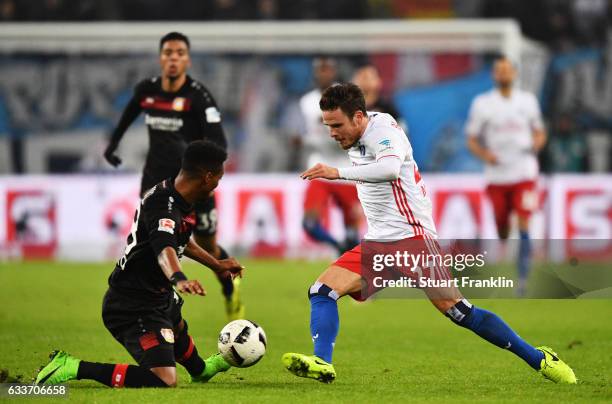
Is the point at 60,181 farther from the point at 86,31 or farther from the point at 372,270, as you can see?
the point at 372,270

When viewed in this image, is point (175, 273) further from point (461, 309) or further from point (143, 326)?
point (461, 309)

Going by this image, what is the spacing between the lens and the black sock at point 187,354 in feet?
26.7

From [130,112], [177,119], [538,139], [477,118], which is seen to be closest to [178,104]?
[177,119]

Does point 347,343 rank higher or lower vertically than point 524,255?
lower

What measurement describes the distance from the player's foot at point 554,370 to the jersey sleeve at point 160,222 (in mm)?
2396

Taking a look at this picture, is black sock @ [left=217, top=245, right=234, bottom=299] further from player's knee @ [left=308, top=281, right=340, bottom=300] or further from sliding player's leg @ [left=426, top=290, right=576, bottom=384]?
sliding player's leg @ [left=426, top=290, right=576, bottom=384]

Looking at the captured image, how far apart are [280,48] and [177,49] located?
40.2 feet

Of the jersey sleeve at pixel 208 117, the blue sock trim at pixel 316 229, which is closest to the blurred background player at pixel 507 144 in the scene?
the blue sock trim at pixel 316 229

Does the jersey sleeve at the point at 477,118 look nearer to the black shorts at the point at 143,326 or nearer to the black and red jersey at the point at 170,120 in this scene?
the black and red jersey at the point at 170,120

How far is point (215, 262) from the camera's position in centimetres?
771

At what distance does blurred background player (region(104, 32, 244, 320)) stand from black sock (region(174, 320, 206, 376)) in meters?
3.02

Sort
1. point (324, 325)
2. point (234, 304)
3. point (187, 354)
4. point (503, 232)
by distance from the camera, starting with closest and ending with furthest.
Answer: point (324, 325), point (187, 354), point (234, 304), point (503, 232)

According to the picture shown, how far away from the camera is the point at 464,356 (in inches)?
387

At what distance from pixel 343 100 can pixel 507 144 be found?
7265 millimetres
